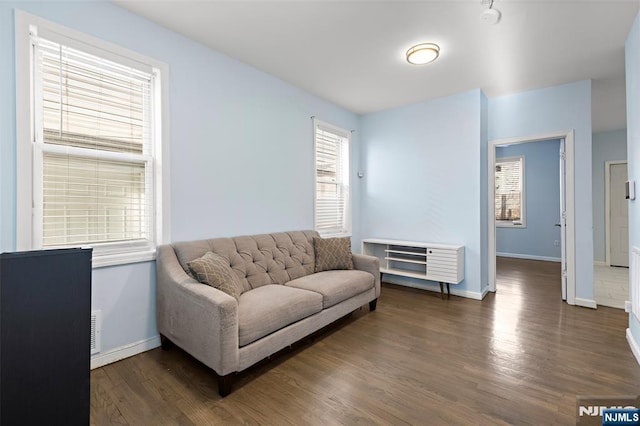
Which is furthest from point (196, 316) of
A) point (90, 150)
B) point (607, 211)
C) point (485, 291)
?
point (607, 211)

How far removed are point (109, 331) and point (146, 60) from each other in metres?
2.16

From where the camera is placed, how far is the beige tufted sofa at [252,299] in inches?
74.4

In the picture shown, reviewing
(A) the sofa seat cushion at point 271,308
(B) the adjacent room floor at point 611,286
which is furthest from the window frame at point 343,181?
(B) the adjacent room floor at point 611,286

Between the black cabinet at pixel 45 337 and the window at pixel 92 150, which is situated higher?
the window at pixel 92 150

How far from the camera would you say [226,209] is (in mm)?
2977

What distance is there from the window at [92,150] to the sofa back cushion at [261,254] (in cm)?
34

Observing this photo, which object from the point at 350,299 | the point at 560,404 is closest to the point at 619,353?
the point at 560,404

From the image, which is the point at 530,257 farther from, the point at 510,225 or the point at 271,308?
the point at 271,308

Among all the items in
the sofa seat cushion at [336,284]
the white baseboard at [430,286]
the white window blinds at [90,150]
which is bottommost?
the white baseboard at [430,286]

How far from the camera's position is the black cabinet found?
1.06 metres

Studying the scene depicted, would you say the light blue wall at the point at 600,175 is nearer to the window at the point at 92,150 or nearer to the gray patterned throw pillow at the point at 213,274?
the gray patterned throw pillow at the point at 213,274

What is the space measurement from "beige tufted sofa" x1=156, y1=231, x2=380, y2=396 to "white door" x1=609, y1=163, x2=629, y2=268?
5760 millimetres

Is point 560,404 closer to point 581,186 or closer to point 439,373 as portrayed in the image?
point 439,373

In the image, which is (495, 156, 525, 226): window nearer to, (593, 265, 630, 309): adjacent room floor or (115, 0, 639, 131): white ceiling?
(593, 265, 630, 309): adjacent room floor
